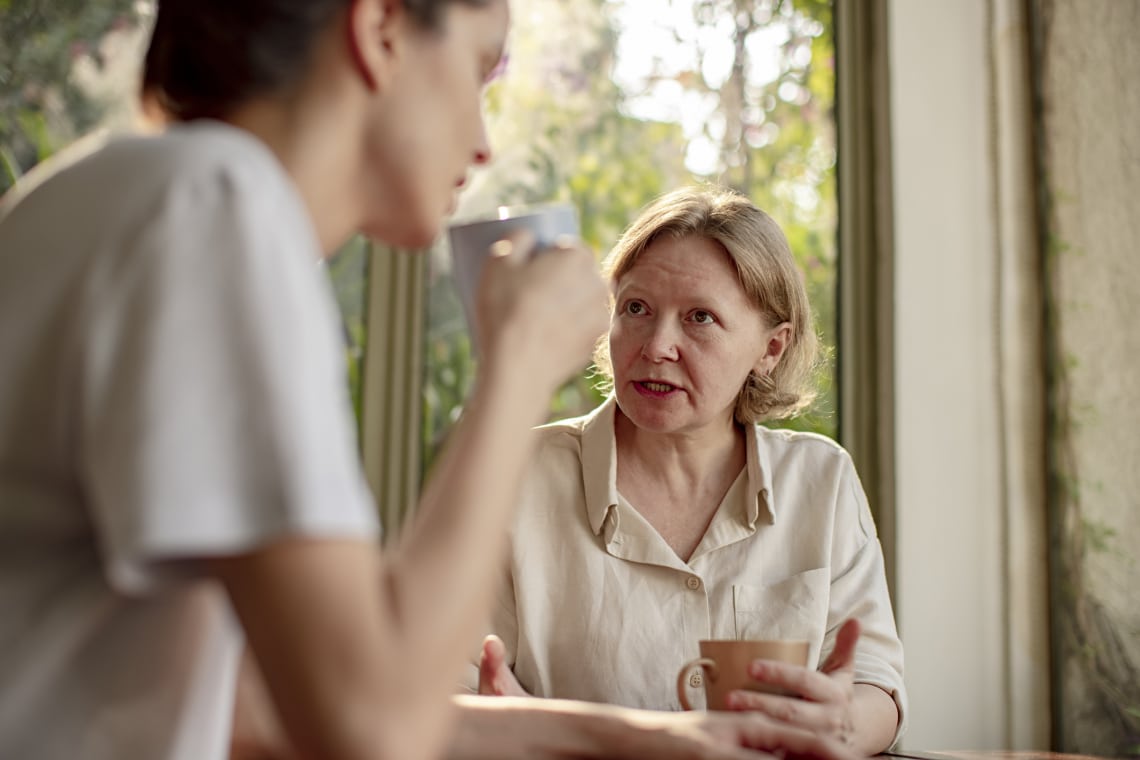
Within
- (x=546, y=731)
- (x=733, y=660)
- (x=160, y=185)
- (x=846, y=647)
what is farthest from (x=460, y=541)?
(x=846, y=647)

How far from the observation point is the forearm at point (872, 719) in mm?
1550

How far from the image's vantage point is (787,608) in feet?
5.82

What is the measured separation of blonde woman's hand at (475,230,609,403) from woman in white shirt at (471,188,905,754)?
0.95m

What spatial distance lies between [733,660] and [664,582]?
26.2 inches

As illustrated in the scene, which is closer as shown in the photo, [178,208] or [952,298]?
[178,208]

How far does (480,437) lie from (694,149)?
236cm

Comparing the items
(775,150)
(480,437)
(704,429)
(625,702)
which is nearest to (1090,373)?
(775,150)

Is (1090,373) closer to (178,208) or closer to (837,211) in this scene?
(837,211)

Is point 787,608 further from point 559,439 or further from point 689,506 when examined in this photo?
point 559,439

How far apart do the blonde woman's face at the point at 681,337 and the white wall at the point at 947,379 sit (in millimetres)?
954

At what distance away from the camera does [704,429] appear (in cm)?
195

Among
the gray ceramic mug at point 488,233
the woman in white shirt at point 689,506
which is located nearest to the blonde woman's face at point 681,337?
the woman in white shirt at point 689,506

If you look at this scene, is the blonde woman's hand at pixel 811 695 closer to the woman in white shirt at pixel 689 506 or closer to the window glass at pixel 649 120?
the woman in white shirt at pixel 689 506

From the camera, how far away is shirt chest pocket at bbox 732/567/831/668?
175cm
